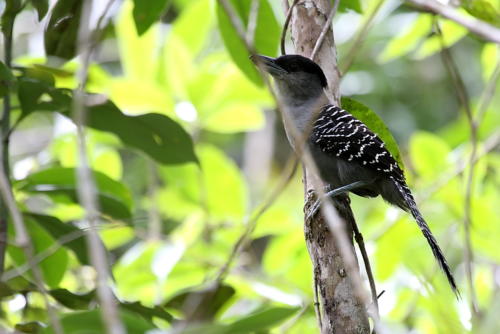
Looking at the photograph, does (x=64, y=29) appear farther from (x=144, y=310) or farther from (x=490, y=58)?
(x=490, y=58)

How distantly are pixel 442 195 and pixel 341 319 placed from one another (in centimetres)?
143

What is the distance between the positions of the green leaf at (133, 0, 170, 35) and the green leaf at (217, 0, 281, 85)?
31 cm

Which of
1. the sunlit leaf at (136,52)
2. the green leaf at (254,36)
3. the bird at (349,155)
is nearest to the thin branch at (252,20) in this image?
the green leaf at (254,36)

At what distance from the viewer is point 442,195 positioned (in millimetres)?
3543

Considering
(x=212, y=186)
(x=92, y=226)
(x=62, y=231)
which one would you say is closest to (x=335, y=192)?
(x=212, y=186)

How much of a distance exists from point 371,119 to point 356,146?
1.74 ft

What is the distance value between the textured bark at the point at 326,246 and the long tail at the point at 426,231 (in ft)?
1.52

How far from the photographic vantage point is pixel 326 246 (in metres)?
2.45

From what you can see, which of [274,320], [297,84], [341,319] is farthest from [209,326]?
[297,84]

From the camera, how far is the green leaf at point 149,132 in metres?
2.75

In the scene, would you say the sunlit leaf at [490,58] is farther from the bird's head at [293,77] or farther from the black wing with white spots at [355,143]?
the bird's head at [293,77]

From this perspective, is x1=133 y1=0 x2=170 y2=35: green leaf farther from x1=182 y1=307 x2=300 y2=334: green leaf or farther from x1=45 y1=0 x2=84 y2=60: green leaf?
x1=182 y1=307 x2=300 y2=334: green leaf

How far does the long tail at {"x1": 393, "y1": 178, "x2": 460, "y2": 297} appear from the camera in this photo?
2.83 m

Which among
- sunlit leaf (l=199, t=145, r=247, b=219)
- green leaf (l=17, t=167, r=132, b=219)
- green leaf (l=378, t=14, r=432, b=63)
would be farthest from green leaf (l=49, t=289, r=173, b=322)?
green leaf (l=378, t=14, r=432, b=63)
